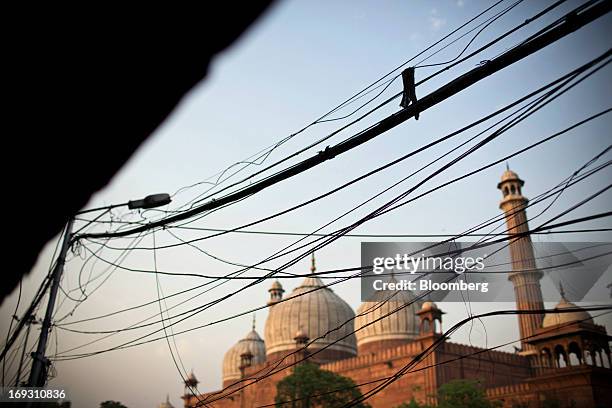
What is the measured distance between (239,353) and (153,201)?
34.2m

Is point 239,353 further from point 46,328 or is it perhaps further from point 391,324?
point 46,328

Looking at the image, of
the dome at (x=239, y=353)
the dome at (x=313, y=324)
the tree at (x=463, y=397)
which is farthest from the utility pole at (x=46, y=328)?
the dome at (x=239, y=353)

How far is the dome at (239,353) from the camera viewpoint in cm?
3772

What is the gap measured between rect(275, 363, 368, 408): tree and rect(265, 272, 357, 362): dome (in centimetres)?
1134

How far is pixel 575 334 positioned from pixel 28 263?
19.6 meters

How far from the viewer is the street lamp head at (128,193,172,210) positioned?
5.91 m

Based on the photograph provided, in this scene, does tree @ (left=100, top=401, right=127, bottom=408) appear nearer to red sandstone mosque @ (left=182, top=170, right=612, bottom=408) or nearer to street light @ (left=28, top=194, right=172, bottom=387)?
red sandstone mosque @ (left=182, top=170, right=612, bottom=408)

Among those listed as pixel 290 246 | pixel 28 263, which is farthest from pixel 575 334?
pixel 28 263

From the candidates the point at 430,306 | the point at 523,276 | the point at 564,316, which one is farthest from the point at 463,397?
the point at 523,276

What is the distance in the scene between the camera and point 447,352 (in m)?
20.8

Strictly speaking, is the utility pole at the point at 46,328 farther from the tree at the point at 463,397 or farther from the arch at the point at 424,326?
the arch at the point at 424,326

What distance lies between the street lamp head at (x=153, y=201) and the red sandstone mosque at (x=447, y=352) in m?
4.30

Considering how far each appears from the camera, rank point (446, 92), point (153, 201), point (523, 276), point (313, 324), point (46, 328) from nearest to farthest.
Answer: point (446, 92) < point (153, 201) < point (46, 328) < point (523, 276) < point (313, 324)

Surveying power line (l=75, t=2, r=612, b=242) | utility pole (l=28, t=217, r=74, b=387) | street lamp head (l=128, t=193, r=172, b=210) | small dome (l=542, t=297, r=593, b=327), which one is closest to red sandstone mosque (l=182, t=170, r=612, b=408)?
small dome (l=542, t=297, r=593, b=327)
